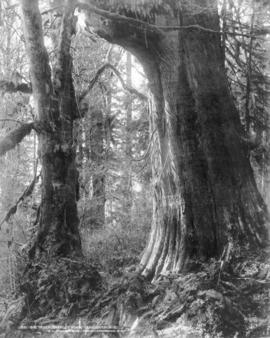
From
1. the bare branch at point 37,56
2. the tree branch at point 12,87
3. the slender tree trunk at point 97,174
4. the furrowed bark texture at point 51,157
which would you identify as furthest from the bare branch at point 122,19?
the slender tree trunk at point 97,174

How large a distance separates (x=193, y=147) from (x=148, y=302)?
2.32 metres

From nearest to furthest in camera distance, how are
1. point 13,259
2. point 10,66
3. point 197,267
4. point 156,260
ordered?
point 197,267
point 156,260
point 13,259
point 10,66

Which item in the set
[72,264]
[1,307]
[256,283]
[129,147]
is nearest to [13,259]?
[1,307]

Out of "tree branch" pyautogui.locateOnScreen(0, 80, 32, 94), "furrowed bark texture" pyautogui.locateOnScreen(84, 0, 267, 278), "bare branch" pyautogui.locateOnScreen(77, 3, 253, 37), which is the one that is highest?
"tree branch" pyautogui.locateOnScreen(0, 80, 32, 94)

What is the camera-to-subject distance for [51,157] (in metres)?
7.61

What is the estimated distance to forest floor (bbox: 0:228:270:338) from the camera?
14.7 ft

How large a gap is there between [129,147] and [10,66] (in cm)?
559

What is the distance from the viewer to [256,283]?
4.94 metres

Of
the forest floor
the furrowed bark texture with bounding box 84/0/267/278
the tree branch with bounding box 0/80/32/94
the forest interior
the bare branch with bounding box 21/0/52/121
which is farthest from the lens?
the tree branch with bounding box 0/80/32/94

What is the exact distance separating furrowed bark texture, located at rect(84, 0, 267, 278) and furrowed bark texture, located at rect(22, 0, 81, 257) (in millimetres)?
1486

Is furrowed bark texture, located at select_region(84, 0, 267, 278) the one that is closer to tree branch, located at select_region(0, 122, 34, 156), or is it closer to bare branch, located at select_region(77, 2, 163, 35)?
bare branch, located at select_region(77, 2, 163, 35)

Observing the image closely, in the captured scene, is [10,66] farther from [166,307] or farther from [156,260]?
[166,307]

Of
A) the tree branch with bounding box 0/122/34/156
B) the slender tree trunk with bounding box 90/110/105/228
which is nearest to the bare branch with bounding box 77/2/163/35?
the tree branch with bounding box 0/122/34/156

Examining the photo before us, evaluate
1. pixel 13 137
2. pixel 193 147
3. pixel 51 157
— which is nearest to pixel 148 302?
pixel 193 147
